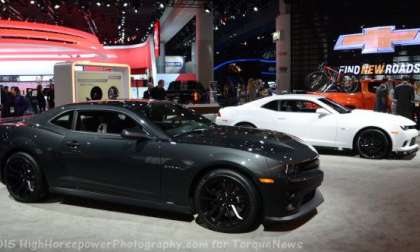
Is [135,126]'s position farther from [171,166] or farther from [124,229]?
[124,229]

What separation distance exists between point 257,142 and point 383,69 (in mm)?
15441

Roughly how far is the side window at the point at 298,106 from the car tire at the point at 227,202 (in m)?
5.49

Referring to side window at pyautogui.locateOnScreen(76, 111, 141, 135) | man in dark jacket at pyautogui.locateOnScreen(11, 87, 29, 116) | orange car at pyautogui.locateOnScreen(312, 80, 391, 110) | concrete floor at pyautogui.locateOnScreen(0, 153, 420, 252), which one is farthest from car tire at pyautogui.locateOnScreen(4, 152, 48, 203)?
orange car at pyautogui.locateOnScreen(312, 80, 391, 110)

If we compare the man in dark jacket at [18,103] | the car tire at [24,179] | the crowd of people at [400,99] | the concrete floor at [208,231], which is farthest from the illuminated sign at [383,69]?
the car tire at [24,179]

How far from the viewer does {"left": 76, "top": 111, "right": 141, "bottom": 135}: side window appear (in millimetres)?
5645

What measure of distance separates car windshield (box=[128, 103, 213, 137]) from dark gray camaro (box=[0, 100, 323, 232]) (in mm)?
17

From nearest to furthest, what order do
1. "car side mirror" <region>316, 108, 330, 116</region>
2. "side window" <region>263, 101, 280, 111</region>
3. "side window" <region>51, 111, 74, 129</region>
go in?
"side window" <region>51, 111, 74, 129</region>
"car side mirror" <region>316, 108, 330, 116</region>
"side window" <region>263, 101, 280, 111</region>

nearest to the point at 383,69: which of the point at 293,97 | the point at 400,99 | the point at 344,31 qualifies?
the point at 344,31

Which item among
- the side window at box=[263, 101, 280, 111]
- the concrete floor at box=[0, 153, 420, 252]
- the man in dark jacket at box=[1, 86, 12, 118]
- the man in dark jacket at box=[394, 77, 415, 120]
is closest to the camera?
the concrete floor at box=[0, 153, 420, 252]

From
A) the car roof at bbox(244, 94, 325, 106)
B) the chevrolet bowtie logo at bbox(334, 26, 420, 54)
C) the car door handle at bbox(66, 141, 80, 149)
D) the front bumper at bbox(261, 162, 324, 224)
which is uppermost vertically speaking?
the chevrolet bowtie logo at bbox(334, 26, 420, 54)

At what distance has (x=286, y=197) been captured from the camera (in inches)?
186

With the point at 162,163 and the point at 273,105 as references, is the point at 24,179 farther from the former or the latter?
the point at 273,105

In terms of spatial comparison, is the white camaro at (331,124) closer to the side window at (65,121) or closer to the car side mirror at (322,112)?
the car side mirror at (322,112)

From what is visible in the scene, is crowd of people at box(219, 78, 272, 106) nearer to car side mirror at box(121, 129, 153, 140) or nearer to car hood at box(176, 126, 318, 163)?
car hood at box(176, 126, 318, 163)
